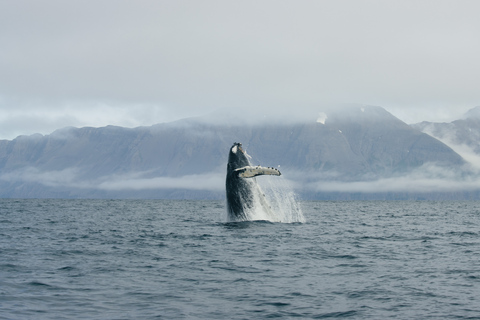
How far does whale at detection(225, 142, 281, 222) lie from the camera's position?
24.8 metres

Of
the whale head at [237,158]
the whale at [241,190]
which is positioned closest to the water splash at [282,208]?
the whale at [241,190]

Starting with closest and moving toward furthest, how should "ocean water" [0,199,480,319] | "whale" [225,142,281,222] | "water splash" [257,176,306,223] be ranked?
"ocean water" [0,199,480,319], "whale" [225,142,281,222], "water splash" [257,176,306,223]

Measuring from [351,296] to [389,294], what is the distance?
101 cm

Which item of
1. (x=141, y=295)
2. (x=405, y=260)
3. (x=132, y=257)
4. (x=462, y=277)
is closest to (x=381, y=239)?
(x=405, y=260)

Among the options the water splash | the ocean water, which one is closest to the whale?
the water splash

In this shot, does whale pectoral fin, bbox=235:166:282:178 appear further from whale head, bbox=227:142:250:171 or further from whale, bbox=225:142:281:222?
whale head, bbox=227:142:250:171

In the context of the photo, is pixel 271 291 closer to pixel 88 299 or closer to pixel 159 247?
pixel 88 299

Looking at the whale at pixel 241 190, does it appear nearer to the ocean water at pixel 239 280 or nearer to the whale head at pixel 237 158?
the whale head at pixel 237 158

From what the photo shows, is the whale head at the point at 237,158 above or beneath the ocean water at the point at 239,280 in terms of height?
above

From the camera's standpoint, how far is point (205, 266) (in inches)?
659

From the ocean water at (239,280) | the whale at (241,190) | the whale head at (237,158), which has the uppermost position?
the whale head at (237,158)

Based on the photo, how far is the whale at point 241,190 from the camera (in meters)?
24.8

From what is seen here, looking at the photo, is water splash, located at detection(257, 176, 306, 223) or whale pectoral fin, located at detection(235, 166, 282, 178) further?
water splash, located at detection(257, 176, 306, 223)

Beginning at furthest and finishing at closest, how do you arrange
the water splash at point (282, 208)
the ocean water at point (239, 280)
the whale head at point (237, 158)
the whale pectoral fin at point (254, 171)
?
the water splash at point (282, 208) → the whale head at point (237, 158) → the whale pectoral fin at point (254, 171) → the ocean water at point (239, 280)
